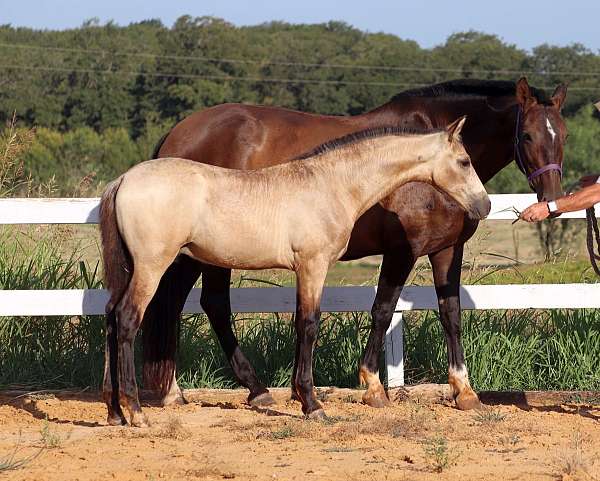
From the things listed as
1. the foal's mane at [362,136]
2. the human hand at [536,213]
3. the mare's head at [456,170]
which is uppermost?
the foal's mane at [362,136]

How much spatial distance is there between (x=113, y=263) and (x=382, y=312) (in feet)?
5.93

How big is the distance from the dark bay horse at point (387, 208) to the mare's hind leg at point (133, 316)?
2.71 ft

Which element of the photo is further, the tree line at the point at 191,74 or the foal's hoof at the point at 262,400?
the tree line at the point at 191,74

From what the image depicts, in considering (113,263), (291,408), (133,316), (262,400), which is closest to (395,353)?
(291,408)

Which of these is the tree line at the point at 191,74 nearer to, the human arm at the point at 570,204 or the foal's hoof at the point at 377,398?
the foal's hoof at the point at 377,398

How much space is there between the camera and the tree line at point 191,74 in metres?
48.2

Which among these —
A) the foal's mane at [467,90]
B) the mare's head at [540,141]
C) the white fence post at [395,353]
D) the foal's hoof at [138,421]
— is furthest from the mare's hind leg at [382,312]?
the foal's hoof at [138,421]

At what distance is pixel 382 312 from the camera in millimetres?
6266

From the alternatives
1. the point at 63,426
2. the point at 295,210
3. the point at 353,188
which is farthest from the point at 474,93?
the point at 63,426

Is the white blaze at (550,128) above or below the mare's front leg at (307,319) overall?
above

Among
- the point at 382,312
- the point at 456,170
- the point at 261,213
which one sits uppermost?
the point at 456,170

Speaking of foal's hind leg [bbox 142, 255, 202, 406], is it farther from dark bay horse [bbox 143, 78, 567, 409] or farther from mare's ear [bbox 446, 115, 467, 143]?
mare's ear [bbox 446, 115, 467, 143]

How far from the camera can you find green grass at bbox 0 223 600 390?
6738 mm

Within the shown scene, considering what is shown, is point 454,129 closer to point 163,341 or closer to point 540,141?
point 540,141
